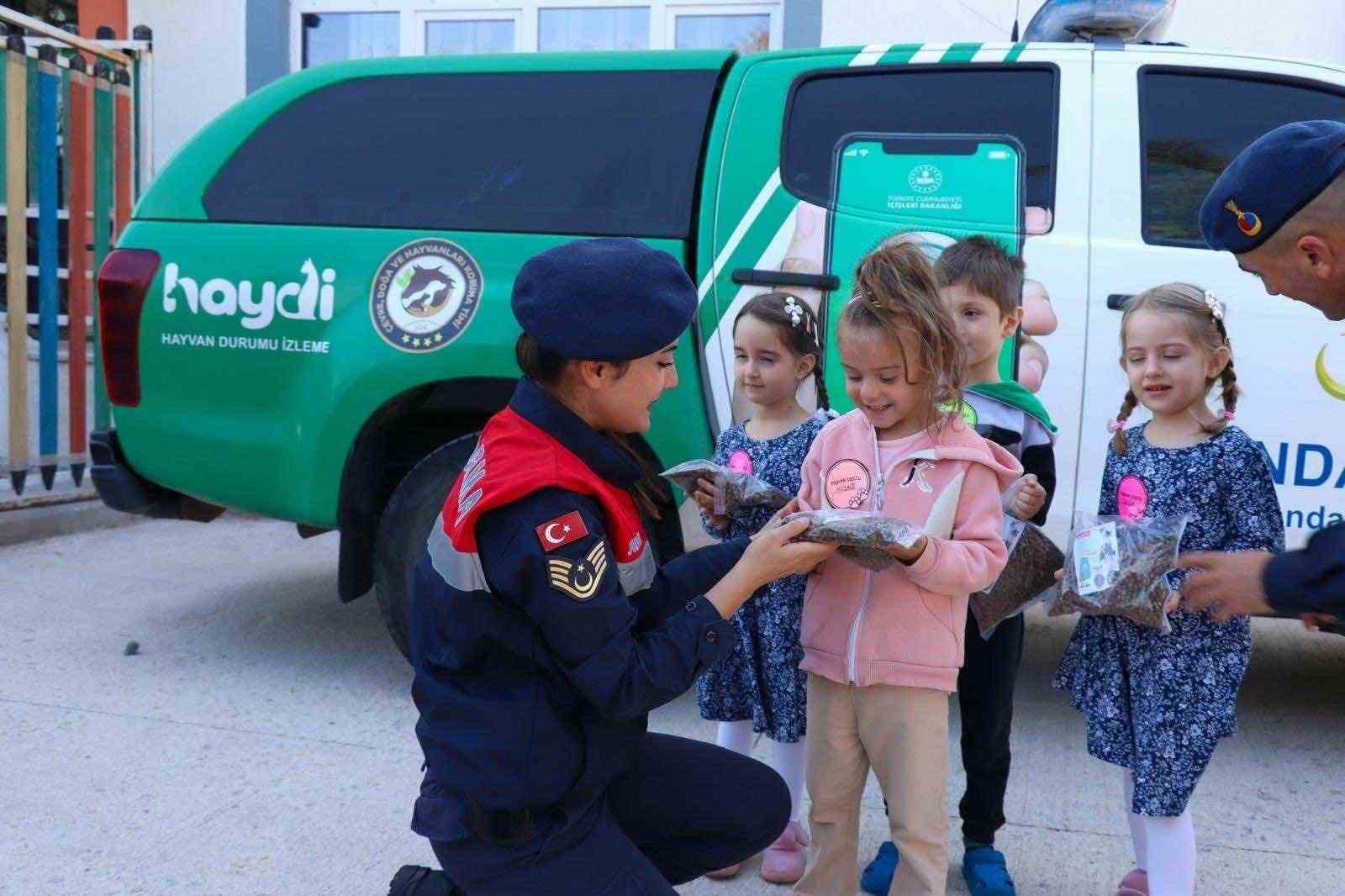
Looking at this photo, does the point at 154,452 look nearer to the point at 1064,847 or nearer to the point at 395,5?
the point at 1064,847

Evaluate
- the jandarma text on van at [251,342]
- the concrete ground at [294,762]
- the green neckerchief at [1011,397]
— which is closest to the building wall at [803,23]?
the concrete ground at [294,762]

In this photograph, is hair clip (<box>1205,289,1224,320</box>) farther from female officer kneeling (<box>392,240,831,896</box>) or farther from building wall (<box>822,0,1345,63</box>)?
building wall (<box>822,0,1345,63</box>)

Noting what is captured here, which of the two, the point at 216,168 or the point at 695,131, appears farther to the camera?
the point at 216,168

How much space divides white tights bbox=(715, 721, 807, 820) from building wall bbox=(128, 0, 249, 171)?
6.72 m

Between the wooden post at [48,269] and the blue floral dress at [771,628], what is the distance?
4.54 metres

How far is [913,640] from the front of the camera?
2.54m

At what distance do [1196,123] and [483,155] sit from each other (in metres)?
2.19

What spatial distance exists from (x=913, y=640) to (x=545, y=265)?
3.35 ft

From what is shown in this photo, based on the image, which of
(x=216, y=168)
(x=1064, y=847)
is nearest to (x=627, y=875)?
(x=1064, y=847)

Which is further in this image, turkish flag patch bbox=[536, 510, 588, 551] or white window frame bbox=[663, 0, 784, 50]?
white window frame bbox=[663, 0, 784, 50]

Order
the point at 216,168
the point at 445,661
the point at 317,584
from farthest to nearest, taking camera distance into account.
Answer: the point at 317,584
the point at 216,168
the point at 445,661

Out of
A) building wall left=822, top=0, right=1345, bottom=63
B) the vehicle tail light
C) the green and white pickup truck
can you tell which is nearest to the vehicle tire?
the green and white pickup truck

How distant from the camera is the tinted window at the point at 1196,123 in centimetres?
389

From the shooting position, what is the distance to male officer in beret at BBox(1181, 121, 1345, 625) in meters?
2.05
